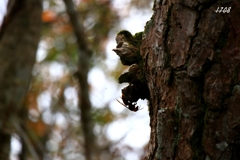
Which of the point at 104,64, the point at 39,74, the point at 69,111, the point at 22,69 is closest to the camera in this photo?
the point at 22,69

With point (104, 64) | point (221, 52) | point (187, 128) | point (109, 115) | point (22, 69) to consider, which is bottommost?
point (187, 128)

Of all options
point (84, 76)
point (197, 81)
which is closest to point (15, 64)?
point (84, 76)

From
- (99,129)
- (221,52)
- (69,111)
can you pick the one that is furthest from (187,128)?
(99,129)

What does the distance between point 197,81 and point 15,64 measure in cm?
250

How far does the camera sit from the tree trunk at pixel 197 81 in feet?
3.80

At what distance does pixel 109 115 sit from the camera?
6152 mm

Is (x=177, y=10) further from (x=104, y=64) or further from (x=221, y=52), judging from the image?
(x=104, y=64)

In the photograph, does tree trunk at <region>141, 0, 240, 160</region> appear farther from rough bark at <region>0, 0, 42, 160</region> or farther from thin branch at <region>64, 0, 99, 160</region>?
thin branch at <region>64, 0, 99, 160</region>

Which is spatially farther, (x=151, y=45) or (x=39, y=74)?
(x=39, y=74)

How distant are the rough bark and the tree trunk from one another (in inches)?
92.8

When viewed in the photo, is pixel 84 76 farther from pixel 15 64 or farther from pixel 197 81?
pixel 197 81

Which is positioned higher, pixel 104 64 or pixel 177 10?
pixel 104 64

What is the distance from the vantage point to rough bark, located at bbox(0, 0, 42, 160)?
3475 mm

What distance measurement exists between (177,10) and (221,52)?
0.54ft
